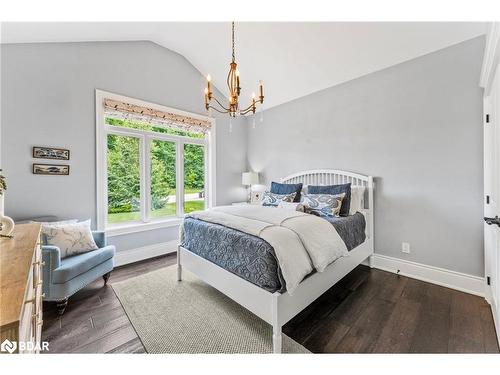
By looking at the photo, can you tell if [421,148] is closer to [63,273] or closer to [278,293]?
[278,293]

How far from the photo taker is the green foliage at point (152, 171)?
3.27 metres

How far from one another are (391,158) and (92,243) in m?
3.72

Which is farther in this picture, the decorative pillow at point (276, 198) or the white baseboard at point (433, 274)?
the decorative pillow at point (276, 198)

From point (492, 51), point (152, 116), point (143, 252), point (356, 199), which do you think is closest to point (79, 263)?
point (143, 252)

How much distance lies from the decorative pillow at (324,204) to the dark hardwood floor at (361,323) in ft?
2.80

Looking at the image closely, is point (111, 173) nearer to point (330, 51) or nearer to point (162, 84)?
point (162, 84)

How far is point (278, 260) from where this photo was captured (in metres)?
1.57

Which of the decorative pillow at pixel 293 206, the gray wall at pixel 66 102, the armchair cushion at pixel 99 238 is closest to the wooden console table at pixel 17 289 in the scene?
the armchair cushion at pixel 99 238

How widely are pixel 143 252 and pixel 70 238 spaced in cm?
124

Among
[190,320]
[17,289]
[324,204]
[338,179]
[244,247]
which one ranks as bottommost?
[190,320]

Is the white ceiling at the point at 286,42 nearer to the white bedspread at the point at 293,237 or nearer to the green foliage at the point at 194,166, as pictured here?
the green foliage at the point at 194,166

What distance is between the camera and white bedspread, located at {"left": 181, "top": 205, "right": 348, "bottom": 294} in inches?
63.0

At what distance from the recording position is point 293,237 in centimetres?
177
